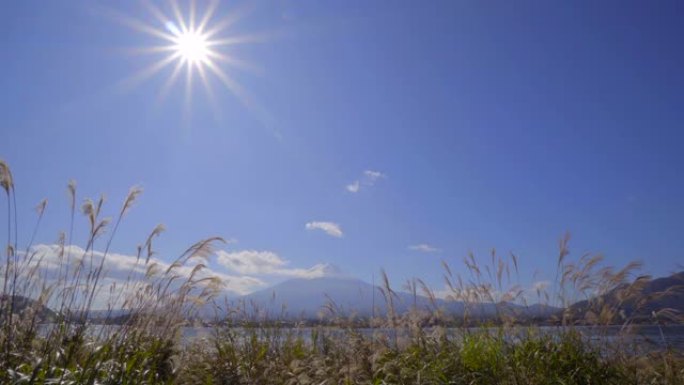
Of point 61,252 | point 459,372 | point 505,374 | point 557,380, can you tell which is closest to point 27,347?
point 61,252

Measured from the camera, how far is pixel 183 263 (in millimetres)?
5160

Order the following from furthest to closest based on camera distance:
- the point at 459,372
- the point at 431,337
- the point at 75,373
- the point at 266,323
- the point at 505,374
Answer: the point at 266,323, the point at 431,337, the point at 459,372, the point at 505,374, the point at 75,373

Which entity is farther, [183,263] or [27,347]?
[183,263]

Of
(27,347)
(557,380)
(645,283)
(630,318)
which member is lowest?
(557,380)

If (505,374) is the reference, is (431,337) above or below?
above

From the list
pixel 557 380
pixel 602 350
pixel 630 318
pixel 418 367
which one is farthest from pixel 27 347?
pixel 630 318

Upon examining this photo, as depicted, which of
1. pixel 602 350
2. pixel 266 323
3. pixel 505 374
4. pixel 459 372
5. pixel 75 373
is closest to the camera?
pixel 75 373

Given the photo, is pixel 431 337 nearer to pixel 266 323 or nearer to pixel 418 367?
pixel 418 367

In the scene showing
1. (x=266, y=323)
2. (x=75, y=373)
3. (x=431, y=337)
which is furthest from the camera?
(x=266, y=323)

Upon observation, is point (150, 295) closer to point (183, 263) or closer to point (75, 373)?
point (183, 263)

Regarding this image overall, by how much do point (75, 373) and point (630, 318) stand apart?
7.14 metres

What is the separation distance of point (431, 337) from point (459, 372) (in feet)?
4.45

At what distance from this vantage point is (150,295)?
17.5ft

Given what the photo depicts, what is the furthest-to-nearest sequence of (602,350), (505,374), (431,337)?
(431,337), (602,350), (505,374)
